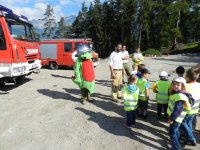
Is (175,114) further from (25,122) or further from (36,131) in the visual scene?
(25,122)

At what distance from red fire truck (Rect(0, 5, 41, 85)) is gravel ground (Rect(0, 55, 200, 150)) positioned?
2.90ft

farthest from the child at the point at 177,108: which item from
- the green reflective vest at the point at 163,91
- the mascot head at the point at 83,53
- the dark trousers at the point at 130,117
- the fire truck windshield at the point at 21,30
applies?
the fire truck windshield at the point at 21,30

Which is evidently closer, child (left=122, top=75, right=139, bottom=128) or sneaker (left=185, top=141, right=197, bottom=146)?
sneaker (left=185, top=141, right=197, bottom=146)

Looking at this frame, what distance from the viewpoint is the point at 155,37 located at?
56062mm

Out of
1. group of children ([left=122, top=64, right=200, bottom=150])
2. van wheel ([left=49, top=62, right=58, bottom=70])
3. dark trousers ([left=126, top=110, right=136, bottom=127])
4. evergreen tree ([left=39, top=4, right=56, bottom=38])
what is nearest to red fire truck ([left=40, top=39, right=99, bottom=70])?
van wheel ([left=49, top=62, right=58, bottom=70])

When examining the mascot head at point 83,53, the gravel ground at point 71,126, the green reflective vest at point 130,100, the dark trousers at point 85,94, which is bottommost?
the gravel ground at point 71,126

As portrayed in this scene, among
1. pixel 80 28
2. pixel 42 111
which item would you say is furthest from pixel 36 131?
pixel 80 28

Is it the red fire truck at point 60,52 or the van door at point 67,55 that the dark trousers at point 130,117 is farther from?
the van door at point 67,55

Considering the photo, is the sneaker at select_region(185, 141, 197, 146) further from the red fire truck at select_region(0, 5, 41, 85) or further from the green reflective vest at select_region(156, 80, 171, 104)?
the red fire truck at select_region(0, 5, 41, 85)

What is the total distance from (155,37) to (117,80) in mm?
48053

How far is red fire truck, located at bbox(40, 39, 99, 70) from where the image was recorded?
20.6 meters

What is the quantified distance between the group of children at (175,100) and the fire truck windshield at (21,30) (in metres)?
5.89

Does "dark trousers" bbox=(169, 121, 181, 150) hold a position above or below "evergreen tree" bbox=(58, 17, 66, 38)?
below

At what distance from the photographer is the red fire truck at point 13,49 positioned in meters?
10.8
